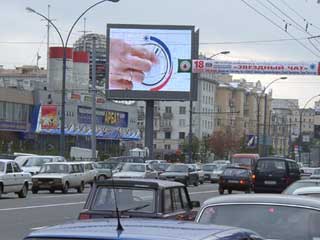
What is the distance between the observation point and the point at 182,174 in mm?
49344

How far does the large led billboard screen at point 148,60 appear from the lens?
74188mm

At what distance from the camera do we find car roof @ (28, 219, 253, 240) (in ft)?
14.8

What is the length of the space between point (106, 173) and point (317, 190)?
118 feet

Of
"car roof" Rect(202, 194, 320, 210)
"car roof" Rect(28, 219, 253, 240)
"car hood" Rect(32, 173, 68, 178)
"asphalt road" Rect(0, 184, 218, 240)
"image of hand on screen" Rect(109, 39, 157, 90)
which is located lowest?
"asphalt road" Rect(0, 184, 218, 240)

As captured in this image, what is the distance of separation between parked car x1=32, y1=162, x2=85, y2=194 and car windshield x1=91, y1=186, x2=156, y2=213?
977 inches

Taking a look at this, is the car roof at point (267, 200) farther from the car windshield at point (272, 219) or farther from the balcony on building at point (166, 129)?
the balcony on building at point (166, 129)

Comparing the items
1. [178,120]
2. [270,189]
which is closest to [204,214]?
[270,189]

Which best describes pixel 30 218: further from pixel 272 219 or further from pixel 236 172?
pixel 236 172

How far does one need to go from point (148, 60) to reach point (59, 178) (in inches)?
1480

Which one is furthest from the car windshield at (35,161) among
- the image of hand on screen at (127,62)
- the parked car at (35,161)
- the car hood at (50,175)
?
the image of hand on screen at (127,62)

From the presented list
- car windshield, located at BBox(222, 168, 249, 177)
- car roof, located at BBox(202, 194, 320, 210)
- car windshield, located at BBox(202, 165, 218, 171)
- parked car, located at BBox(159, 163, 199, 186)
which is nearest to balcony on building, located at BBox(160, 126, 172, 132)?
car windshield, located at BBox(202, 165, 218, 171)

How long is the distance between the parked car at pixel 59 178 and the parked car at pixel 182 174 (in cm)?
794

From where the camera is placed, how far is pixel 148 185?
42.3 feet

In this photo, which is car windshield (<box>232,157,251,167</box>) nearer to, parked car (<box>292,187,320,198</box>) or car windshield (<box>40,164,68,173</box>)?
car windshield (<box>40,164,68,173</box>)
